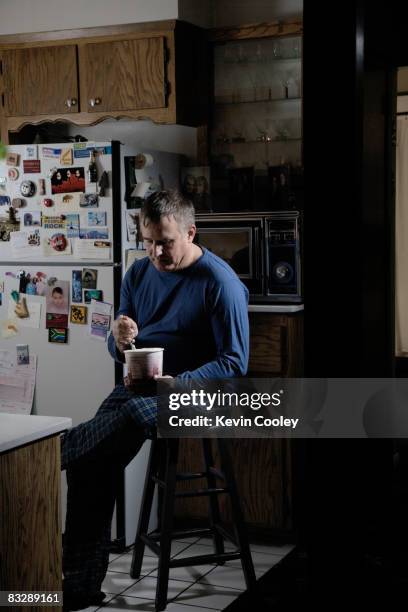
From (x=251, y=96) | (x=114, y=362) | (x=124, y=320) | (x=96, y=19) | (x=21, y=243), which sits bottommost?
(x=114, y=362)

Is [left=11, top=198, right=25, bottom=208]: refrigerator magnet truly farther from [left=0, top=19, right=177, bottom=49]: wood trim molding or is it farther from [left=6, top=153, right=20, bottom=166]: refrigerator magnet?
[left=0, top=19, right=177, bottom=49]: wood trim molding

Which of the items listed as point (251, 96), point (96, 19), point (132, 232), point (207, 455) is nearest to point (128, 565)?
point (207, 455)

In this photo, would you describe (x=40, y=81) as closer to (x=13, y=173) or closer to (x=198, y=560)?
(x=13, y=173)

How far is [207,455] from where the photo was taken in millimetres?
3301

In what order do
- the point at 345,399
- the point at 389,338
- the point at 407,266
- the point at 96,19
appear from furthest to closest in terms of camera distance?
the point at 407,266 < the point at 96,19 < the point at 389,338 < the point at 345,399

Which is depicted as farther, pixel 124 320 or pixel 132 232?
pixel 132 232

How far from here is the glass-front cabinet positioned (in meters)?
4.07

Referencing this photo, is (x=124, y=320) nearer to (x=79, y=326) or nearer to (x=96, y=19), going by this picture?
(x=79, y=326)

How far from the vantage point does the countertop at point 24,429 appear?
76.5 inches

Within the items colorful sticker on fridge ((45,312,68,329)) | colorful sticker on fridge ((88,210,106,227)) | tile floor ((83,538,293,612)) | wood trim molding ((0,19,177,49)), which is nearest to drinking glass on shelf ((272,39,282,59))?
wood trim molding ((0,19,177,49))

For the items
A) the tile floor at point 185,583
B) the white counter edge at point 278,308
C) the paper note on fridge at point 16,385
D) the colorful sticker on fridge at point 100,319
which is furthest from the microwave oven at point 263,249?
the tile floor at point 185,583

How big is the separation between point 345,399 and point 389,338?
3.67 ft

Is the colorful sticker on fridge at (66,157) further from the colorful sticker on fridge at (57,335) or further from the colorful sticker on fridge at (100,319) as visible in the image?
the colorful sticker on fridge at (57,335)

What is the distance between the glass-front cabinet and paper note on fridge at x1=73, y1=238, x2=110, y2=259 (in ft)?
2.82
